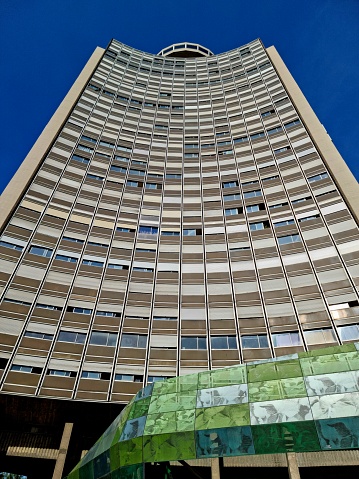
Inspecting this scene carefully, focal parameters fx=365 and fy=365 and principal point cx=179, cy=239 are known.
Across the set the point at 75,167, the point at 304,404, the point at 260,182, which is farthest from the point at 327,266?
the point at 75,167

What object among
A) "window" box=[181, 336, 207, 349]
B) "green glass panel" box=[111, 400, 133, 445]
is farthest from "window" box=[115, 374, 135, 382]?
"green glass panel" box=[111, 400, 133, 445]

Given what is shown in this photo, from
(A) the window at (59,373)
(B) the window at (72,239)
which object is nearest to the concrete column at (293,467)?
(A) the window at (59,373)

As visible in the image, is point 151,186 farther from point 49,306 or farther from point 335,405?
point 335,405

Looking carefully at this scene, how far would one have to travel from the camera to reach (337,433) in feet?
36.5

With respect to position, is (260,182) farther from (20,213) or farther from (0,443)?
(0,443)

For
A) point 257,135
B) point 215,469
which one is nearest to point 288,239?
point 257,135

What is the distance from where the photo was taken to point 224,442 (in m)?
12.4

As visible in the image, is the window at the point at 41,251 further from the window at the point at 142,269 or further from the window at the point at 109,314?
the window at the point at 142,269

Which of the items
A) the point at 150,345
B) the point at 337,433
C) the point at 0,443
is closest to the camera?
the point at 337,433

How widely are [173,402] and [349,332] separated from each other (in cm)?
1466

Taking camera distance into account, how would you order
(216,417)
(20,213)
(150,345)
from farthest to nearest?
(20,213) < (150,345) < (216,417)

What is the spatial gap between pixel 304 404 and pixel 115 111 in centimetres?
4422

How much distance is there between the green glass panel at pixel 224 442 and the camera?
12.1 metres

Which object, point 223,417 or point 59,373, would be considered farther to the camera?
point 59,373
